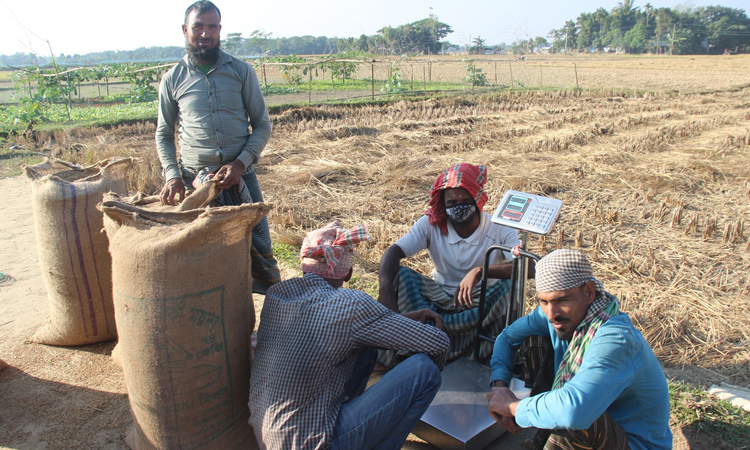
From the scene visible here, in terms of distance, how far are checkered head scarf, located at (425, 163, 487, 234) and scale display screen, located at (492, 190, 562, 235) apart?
43 centimetres

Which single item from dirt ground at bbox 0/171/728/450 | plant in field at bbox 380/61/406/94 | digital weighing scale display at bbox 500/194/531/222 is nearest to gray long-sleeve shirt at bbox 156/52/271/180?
dirt ground at bbox 0/171/728/450

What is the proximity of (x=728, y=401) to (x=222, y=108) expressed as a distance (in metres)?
3.23

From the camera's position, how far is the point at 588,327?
79.7 inches

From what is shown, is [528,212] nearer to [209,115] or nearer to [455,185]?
[455,185]

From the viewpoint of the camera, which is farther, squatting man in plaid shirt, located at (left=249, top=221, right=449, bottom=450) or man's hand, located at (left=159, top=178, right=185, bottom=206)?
man's hand, located at (left=159, top=178, right=185, bottom=206)

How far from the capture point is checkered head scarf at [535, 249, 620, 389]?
197 centimetres

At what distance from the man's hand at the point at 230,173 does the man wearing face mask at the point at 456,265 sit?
39.5 inches

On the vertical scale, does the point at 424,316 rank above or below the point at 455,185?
below

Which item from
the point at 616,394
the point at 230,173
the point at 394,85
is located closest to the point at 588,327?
the point at 616,394

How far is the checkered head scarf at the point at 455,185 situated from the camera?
314cm

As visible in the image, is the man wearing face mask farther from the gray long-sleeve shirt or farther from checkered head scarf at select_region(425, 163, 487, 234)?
the gray long-sleeve shirt

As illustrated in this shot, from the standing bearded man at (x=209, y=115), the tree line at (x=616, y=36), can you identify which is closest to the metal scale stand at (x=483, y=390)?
the standing bearded man at (x=209, y=115)

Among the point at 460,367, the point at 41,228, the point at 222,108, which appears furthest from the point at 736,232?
the point at 41,228

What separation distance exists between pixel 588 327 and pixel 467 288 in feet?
3.47
